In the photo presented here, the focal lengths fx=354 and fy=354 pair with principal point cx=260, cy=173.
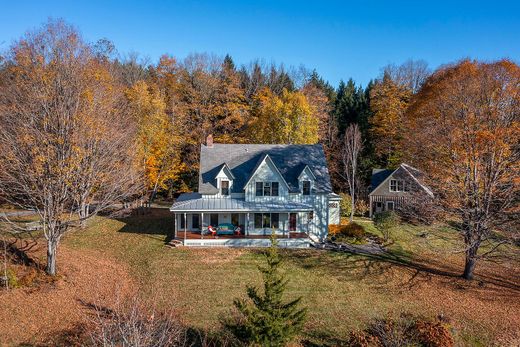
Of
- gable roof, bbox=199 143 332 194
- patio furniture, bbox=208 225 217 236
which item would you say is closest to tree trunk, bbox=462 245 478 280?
gable roof, bbox=199 143 332 194

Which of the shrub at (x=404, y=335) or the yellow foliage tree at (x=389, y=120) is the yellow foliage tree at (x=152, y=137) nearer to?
the shrub at (x=404, y=335)

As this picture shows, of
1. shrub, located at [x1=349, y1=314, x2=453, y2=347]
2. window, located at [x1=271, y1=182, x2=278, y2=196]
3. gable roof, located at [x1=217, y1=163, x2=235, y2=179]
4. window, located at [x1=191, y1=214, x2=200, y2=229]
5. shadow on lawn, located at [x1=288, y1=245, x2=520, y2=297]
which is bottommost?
shrub, located at [x1=349, y1=314, x2=453, y2=347]

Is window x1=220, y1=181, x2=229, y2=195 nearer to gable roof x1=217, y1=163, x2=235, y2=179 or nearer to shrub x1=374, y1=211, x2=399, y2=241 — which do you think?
gable roof x1=217, y1=163, x2=235, y2=179

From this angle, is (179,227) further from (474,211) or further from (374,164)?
(374,164)

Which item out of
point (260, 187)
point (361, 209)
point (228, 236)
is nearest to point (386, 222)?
point (260, 187)

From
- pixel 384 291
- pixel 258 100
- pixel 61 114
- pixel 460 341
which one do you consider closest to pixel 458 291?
pixel 384 291

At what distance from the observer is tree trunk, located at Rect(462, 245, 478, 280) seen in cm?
2285

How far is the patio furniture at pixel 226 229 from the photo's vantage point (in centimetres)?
2973

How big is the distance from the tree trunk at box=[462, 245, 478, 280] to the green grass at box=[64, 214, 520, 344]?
1.20 meters

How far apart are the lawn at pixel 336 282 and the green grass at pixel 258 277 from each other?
0.06m

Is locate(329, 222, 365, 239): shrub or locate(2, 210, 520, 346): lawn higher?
locate(329, 222, 365, 239): shrub

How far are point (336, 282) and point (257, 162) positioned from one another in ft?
43.8

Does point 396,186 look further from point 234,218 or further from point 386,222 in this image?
point 234,218

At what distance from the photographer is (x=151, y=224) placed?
3372 cm
